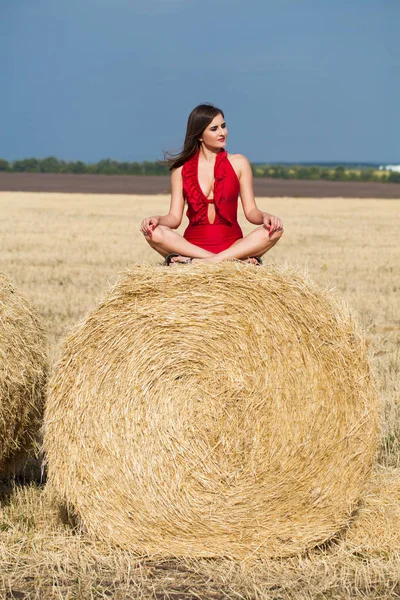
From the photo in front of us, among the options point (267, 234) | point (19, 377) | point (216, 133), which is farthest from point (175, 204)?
point (19, 377)

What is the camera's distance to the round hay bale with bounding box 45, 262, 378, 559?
14.2 ft

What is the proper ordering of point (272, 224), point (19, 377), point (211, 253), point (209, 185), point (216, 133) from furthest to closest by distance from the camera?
point (209, 185) → point (216, 133) → point (211, 253) → point (272, 224) → point (19, 377)

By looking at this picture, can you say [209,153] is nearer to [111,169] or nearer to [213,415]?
[213,415]

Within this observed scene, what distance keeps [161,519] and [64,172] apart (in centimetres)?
7113

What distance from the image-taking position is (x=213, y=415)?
440 cm

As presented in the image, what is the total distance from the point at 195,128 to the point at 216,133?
0.48 ft

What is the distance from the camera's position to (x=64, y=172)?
73.6m

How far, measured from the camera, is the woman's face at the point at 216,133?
578 cm

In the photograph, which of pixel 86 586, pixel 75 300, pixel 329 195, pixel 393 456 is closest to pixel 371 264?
pixel 75 300

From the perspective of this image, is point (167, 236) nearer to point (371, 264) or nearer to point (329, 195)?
point (371, 264)

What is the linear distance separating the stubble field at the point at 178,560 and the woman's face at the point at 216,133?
1207 mm

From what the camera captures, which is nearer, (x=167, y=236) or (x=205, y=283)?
(x=205, y=283)

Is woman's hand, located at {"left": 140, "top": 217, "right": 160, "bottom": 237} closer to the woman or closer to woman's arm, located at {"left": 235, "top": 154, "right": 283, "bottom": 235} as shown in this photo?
the woman

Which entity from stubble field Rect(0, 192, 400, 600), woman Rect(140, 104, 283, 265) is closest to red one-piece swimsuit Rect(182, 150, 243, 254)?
woman Rect(140, 104, 283, 265)
